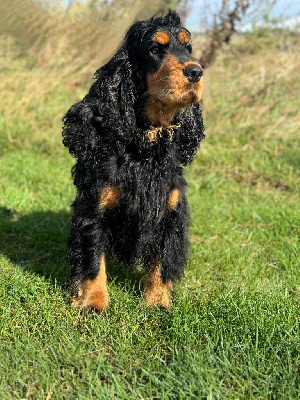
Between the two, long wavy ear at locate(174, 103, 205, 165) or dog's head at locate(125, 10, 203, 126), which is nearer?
dog's head at locate(125, 10, 203, 126)

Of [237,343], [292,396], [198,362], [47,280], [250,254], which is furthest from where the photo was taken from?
[250,254]

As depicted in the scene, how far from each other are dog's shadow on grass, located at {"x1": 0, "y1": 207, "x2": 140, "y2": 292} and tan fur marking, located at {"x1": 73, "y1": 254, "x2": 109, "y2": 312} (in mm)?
262

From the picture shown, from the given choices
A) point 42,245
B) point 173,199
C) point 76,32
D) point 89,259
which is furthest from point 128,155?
point 76,32

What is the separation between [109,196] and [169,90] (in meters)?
0.77

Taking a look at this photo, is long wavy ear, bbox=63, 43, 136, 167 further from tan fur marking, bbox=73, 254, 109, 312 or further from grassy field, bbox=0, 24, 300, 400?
grassy field, bbox=0, 24, 300, 400

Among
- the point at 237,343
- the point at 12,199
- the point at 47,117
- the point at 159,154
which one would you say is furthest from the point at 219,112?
the point at 237,343

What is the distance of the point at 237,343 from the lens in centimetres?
238

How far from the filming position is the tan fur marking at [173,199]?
→ 2.98 m

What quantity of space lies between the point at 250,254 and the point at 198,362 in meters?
1.95

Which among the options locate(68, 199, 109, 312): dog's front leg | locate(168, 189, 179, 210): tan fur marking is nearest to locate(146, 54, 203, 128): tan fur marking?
locate(168, 189, 179, 210): tan fur marking

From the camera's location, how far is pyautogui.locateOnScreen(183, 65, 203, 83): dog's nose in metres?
2.52

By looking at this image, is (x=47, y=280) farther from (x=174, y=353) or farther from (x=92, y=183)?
(x=174, y=353)

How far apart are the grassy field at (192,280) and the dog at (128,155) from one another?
36 cm

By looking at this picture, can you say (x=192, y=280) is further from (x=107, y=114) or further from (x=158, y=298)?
(x=107, y=114)
